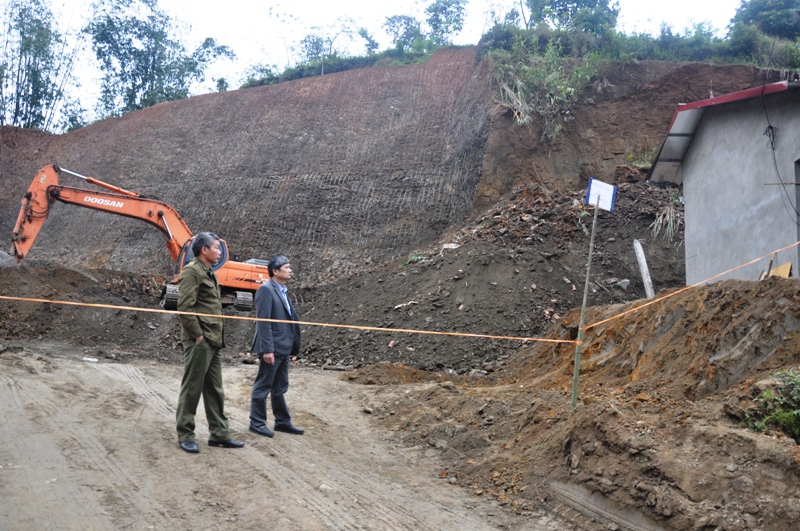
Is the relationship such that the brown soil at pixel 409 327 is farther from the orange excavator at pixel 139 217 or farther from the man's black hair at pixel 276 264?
the man's black hair at pixel 276 264

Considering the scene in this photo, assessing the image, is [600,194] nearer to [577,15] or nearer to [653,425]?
[653,425]

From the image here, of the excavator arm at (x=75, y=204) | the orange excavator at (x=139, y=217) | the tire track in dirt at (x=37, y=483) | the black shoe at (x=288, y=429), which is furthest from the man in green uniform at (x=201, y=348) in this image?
the excavator arm at (x=75, y=204)

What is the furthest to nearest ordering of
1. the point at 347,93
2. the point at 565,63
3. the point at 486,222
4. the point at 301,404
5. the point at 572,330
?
1. the point at 347,93
2. the point at 565,63
3. the point at 486,222
4. the point at 572,330
5. the point at 301,404

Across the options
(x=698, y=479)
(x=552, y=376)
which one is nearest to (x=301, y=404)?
(x=552, y=376)

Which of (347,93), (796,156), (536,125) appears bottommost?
(796,156)

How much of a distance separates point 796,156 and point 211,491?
330 inches

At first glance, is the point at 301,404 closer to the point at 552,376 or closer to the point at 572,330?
the point at 552,376

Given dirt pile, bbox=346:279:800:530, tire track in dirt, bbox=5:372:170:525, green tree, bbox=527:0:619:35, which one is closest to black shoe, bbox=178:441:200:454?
tire track in dirt, bbox=5:372:170:525

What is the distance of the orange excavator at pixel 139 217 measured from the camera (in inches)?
623

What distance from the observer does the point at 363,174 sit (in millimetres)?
24797

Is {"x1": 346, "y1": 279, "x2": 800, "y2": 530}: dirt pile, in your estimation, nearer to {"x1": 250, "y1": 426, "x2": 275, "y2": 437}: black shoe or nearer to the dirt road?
the dirt road

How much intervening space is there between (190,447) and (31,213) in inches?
479

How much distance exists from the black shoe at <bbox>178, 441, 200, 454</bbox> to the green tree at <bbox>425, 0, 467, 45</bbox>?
35.9 m

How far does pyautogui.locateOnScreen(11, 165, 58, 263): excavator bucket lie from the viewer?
15836mm
